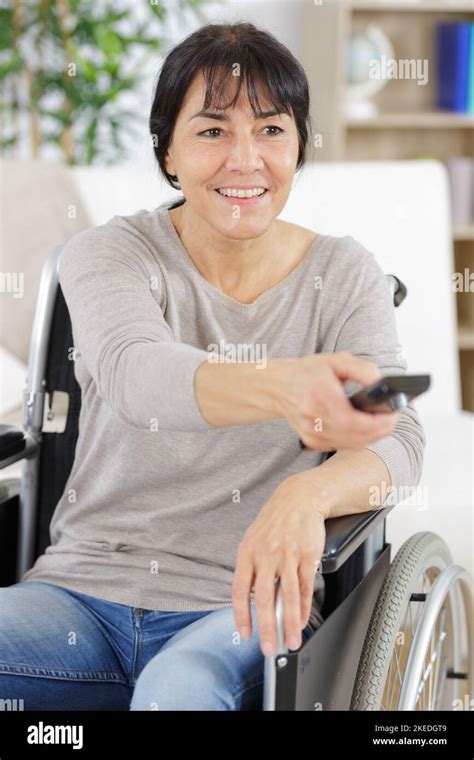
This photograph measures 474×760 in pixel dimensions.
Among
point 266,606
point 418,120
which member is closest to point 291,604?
point 266,606

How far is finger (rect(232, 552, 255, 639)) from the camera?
3.34ft

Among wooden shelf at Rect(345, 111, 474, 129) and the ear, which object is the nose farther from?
wooden shelf at Rect(345, 111, 474, 129)

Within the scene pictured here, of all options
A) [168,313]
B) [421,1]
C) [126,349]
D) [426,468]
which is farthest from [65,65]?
[126,349]

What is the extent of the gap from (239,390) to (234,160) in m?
0.39

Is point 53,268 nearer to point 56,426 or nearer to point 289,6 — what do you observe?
point 56,426

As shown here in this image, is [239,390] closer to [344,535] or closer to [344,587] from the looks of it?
[344,535]

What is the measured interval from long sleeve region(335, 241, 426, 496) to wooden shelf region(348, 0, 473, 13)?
2502 millimetres

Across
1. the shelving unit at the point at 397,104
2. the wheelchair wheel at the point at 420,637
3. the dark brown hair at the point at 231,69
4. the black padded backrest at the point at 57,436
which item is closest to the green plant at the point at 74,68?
the shelving unit at the point at 397,104

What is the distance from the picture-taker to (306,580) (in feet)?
3.34

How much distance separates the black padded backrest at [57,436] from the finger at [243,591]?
20.6 inches

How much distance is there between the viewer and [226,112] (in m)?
1.20

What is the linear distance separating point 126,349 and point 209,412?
133 mm
